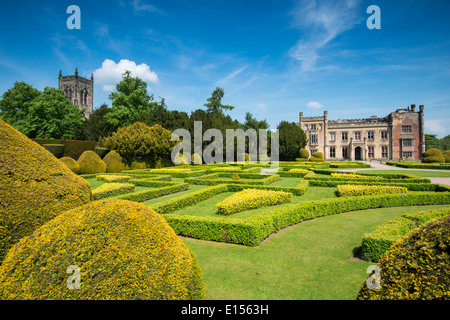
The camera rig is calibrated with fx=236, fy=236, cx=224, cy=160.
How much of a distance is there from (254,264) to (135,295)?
12.0ft

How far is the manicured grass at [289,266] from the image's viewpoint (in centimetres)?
463

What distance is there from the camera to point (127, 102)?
1604 inches

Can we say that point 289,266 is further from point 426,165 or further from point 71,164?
point 426,165

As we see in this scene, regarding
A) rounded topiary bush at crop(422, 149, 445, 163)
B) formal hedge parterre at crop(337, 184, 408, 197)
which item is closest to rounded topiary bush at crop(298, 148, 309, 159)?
rounded topiary bush at crop(422, 149, 445, 163)

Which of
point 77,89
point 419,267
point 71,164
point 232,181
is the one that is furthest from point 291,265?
point 77,89

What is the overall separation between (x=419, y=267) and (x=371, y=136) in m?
60.9

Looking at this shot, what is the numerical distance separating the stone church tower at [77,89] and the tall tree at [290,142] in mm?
52400

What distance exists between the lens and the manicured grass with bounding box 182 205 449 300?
463cm

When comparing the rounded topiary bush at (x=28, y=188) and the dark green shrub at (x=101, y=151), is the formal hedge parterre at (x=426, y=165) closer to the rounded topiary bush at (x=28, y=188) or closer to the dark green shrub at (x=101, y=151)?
the rounded topiary bush at (x=28, y=188)

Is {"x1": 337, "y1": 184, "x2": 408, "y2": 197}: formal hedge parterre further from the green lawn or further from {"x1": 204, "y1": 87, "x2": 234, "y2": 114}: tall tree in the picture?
{"x1": 204, "y1": 87, "x2": 234, "y2": 114}: tall tree

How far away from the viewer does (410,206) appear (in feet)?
38.6

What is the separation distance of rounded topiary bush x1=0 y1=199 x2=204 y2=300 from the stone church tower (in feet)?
237
